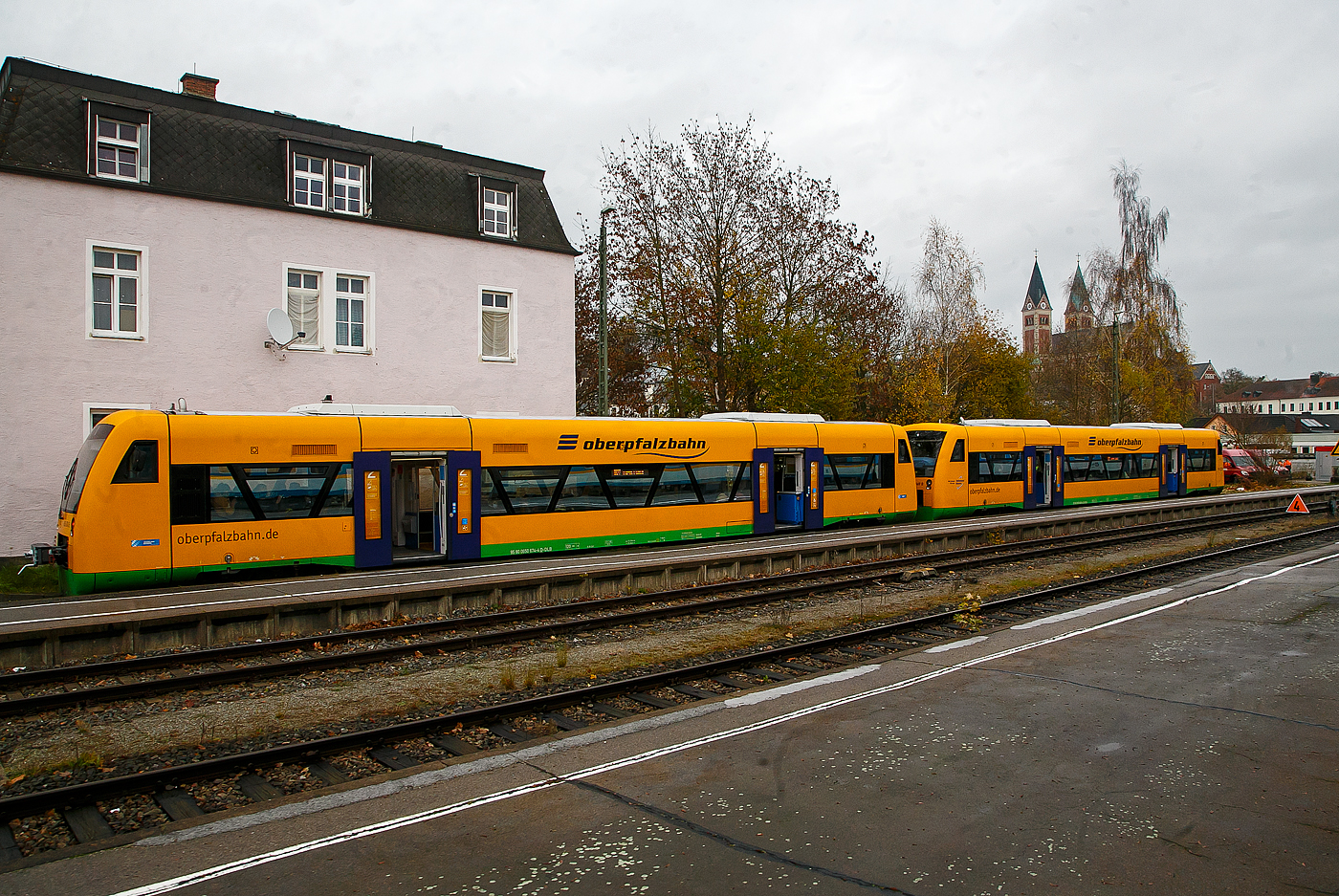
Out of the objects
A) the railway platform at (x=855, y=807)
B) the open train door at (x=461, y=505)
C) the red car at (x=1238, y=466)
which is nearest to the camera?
the railway platform at (x=855, y=807)

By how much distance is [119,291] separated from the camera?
64.7 ft

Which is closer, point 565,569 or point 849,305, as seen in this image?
point 565,569

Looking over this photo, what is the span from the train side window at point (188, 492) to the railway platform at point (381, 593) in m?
1.16

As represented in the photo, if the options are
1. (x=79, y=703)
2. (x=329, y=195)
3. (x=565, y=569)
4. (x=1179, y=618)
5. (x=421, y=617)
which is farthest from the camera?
(x=329, y=195)

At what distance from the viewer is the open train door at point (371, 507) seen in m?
16.1

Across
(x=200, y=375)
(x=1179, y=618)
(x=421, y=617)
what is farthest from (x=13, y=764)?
(x=200, y=375)

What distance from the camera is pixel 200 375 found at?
67.2 ft

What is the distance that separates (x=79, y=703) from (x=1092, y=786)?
874 cm

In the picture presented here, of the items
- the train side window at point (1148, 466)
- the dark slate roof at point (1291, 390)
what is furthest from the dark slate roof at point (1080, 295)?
the dark slate roof at point (1291, 390)

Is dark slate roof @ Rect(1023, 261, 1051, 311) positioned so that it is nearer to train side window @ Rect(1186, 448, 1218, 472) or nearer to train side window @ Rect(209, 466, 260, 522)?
train side window @ Rect(1186, 448, 1218, 472)

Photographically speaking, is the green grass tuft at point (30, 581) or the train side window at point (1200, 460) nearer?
the green grass tuft at point (30, 581)

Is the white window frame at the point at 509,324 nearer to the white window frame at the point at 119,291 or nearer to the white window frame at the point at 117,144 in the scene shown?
the white window frame at the point at 119,291

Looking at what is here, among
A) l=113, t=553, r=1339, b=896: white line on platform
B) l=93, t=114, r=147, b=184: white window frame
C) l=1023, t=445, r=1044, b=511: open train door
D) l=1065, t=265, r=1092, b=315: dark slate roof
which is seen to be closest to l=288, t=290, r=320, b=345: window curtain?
l=93, t=114, r=147, b=184: white window frame

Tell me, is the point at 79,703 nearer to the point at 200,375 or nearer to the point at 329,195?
the point at 200,375
